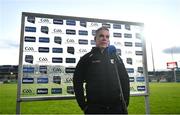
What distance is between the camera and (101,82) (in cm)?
395

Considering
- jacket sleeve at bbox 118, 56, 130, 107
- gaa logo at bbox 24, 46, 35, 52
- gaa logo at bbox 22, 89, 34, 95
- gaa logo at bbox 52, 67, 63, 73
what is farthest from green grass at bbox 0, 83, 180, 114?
jacket sleeve at bbox 118, 56, 130, 107

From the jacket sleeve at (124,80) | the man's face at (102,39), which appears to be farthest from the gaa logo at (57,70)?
the jacket sleeve at (124,80)

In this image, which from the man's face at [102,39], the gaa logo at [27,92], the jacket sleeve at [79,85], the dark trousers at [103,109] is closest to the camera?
the dark trousers at [103,109]

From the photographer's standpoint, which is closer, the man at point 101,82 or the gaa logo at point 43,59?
the man at point 101,82

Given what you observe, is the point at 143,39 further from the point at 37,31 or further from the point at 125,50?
the point at 37,31

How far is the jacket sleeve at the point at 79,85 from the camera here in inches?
160

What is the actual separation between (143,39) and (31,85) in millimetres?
3249

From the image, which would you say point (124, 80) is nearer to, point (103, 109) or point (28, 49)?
point (103, 109)

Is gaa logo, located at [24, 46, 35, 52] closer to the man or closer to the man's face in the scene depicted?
the man

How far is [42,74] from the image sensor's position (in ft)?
17.3

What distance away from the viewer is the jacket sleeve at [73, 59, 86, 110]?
406 cm

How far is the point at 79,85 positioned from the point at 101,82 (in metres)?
0.44

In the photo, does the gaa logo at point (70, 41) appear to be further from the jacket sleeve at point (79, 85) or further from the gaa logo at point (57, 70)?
the jacket sleeve at point (79, 85)

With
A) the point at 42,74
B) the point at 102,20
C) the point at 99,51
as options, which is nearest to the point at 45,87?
the point at 42,74
